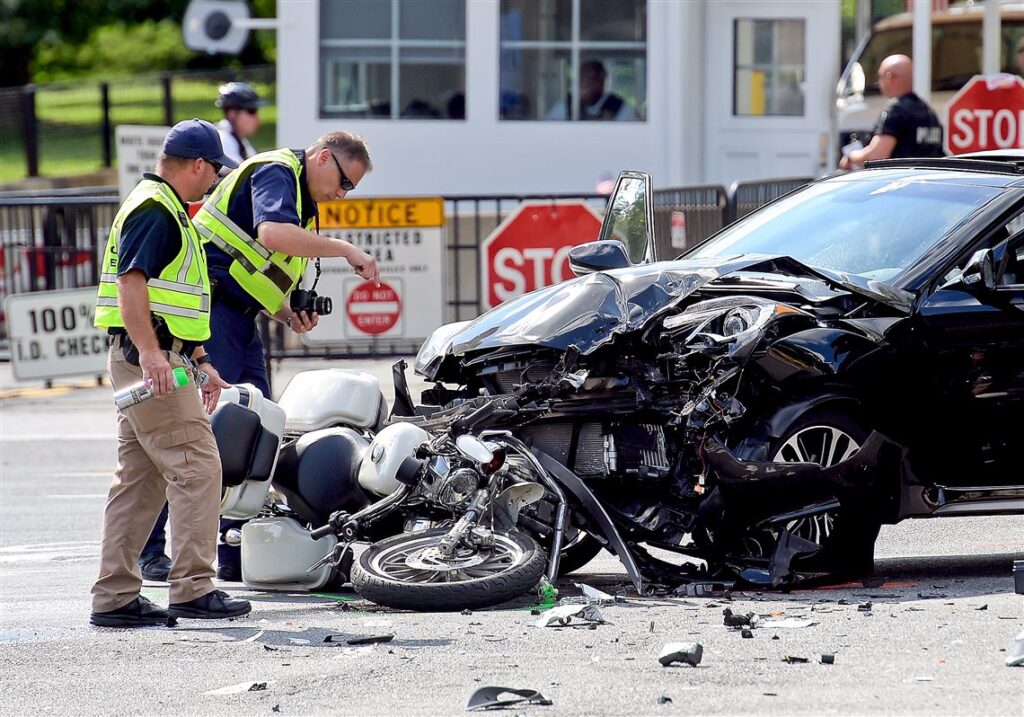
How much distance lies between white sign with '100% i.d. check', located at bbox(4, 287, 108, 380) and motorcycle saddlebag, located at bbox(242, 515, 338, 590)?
7064 millimetres

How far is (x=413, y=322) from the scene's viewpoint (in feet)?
43.5

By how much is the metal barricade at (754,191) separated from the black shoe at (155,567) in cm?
674

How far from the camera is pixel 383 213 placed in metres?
13.0

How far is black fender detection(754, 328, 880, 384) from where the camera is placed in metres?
6.64

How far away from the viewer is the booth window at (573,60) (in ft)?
55.7

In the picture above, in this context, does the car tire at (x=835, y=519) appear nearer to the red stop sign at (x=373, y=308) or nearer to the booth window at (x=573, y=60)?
the red stop sign at (x=373, y=308)

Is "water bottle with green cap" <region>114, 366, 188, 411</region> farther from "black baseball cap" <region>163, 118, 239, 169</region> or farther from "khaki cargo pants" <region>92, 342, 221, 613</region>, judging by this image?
"black baseball cap" <region>163, 118, 239, 169</region>

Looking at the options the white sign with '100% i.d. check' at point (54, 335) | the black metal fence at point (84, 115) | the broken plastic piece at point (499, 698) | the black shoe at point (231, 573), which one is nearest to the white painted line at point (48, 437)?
the white sign with '100% i.d. check' at point (54, 335)

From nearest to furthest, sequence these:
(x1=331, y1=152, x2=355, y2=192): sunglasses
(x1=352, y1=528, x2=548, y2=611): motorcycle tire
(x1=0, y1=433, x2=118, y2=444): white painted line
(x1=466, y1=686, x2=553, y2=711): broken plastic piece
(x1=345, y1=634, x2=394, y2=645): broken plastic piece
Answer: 1. (x1=466, y1=686, x2=553, y2=711): broken plastic piece
2. (x1=345, y1=634, x2=394, y2=645): broken plastic piece
3. (x1=352, y1=528, x2=548, y2=611): motorcycle tire
4. (x1=331, y1=152, x2=355, y2=192): sunglasses
5. (x1=0, y1=433, x2=118, y2=444): white painted line

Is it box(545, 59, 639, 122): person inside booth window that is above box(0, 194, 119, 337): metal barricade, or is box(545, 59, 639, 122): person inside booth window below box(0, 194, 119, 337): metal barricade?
above

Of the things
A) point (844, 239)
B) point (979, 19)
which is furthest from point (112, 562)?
point (979, 19)

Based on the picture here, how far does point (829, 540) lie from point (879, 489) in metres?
0.27

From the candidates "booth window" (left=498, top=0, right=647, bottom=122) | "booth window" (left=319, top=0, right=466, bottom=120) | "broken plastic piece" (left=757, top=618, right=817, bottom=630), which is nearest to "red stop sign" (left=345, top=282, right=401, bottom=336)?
"booth window" (left=319, top=0, right=466, bottom=120)

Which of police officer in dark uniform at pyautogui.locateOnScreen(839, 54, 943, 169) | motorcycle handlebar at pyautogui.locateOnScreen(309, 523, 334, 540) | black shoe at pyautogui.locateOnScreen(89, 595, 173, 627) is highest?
police officer in dark uniform at pyautogui.locateOnScreen(839, 54, 943, 169)
